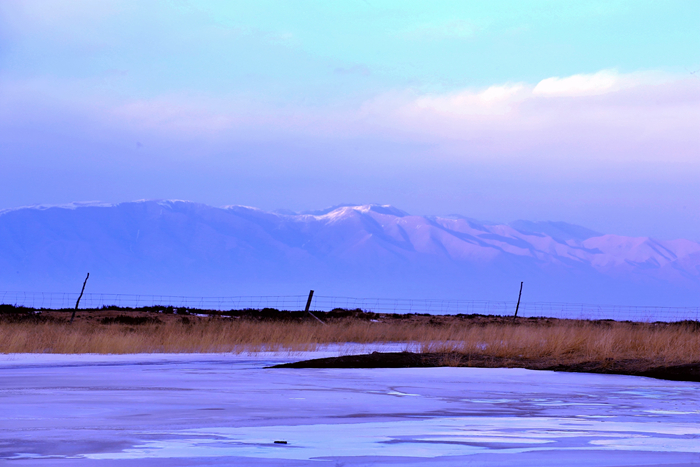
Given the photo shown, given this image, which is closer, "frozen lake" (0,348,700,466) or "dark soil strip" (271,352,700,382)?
"frozen lake" (0,348,700,466)

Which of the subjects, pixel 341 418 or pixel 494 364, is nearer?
pixel 341 418

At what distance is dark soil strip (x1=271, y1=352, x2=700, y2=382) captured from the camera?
33.9 ft

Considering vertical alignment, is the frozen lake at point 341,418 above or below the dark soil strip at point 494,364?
below

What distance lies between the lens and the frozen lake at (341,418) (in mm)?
4137

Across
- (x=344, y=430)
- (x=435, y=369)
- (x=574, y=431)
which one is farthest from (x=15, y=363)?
(x=574, y=431)

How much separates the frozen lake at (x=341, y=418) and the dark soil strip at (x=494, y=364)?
2.00ft

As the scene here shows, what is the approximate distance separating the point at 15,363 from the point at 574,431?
362 inches

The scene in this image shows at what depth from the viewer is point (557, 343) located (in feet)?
46.5

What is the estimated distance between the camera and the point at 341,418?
230 inches

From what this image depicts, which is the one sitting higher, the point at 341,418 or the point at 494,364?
the point at 494,364

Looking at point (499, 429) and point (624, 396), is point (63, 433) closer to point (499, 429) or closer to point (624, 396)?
point (499, 429)

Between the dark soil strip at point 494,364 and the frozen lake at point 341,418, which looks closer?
the frozen lake at point 341,418

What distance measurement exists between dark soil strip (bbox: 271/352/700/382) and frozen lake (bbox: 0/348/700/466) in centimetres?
61

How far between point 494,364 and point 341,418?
6.39 meters
